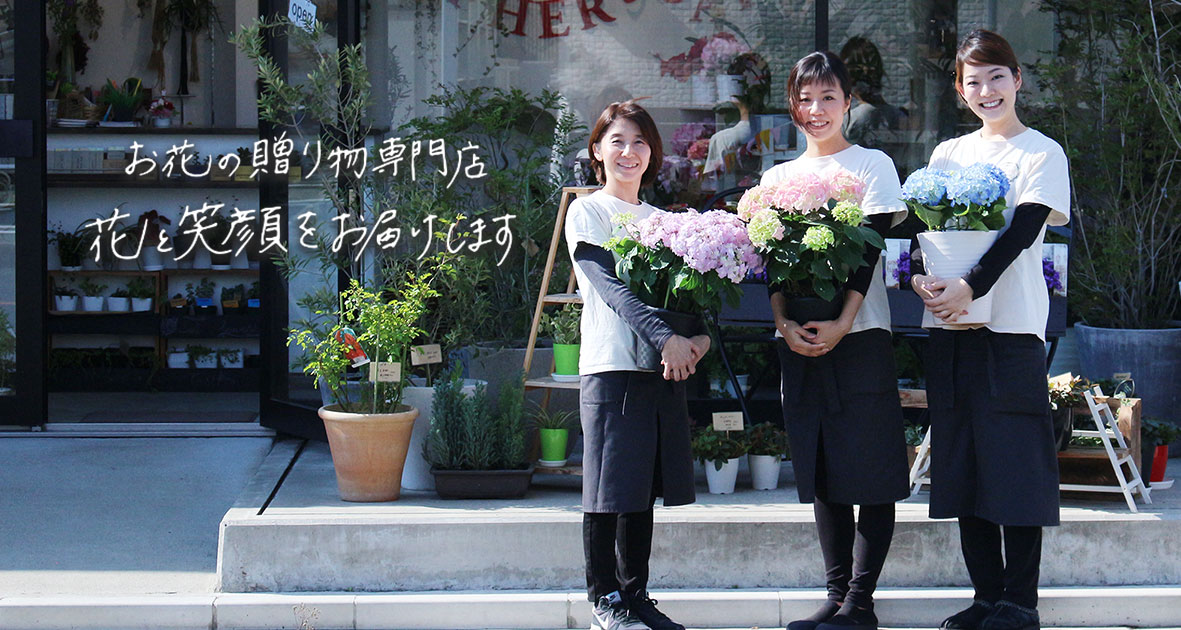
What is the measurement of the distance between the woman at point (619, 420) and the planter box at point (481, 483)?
103 cm

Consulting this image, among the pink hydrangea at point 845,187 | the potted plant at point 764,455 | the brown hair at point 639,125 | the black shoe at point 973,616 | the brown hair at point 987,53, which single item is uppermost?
the brown hair at point 987,53

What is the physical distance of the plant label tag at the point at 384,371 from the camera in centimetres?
455

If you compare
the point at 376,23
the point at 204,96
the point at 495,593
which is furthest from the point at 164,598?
the point at 204,96

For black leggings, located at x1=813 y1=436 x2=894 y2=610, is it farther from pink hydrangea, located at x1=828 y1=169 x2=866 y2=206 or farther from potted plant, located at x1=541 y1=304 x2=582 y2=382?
potted plant, located at x1=541 y1=304 x2=582 y2=382

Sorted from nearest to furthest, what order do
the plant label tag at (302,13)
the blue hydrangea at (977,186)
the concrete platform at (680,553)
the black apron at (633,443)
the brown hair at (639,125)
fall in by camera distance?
the blue hydrangea at (977,186) → the black apron at (633,443) → the brown hair at (639,125) → the concrete platform at (680,553) → the plant label tag at (302,13)

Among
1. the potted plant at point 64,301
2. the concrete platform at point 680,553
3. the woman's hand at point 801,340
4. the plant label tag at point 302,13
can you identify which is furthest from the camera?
the potted plant at point 64,301

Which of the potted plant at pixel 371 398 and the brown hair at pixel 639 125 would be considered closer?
the brown hair at pixel 639 125

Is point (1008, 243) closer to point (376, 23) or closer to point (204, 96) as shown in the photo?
point (376, 23)

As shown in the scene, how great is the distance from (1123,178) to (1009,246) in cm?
301

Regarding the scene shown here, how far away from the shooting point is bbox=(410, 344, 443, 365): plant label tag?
Result: 15.6 ft

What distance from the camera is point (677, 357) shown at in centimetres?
334

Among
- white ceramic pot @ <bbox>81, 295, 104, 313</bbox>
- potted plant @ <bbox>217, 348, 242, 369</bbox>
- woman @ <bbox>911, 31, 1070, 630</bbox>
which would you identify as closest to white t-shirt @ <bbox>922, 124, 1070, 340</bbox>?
woman @ <bbox>911, 31, 1070, 630</bbox>

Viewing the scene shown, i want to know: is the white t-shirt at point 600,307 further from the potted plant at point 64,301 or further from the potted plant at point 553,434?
the potted plant at point 64,301

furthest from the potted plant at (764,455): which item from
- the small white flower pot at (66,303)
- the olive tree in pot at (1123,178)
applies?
the small white flower pot at (66,303)
